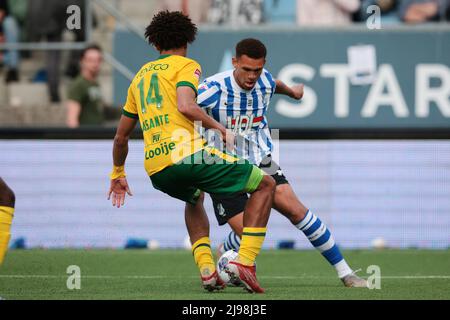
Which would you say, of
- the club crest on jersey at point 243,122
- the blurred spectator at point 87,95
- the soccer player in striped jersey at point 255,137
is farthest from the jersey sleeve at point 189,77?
the blurred spectator at point 87,95

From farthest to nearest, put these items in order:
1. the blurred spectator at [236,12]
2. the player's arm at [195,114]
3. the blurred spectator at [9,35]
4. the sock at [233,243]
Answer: the blurred spectator at [9,35] → the blurred spectator at [236,12] → the sock at [233,243] → the player's arm at [195,114]

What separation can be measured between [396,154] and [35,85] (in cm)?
653

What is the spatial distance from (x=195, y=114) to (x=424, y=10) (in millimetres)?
9096

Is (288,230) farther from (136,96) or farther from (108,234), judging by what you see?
(136,96)

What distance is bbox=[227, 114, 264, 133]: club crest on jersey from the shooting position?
937cm

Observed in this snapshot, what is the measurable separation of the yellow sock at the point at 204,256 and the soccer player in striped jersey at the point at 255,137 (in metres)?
0.78

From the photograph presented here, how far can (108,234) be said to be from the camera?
42.3 ft

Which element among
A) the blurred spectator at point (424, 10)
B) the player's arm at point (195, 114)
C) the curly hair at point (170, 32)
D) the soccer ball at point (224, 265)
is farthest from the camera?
Result: the blurred spectator at point (424, 10)

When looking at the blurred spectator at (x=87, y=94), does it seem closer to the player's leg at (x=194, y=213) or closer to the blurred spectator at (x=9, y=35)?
the blurred spectator at (x=9, y=35)

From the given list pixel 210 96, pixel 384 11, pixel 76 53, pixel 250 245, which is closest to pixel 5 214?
pixel 250 245

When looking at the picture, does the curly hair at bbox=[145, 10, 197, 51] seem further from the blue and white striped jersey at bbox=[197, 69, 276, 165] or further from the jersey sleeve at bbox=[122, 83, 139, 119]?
the blue and white striped jersey at bbox=[197, 69, 276, 165]

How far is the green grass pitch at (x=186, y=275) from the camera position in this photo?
27.1 ft
